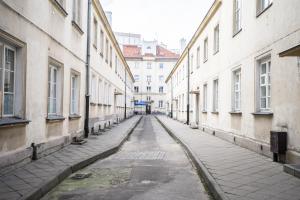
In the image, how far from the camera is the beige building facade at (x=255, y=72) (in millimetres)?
7648

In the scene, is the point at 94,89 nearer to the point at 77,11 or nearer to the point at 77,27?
the point at 77,11

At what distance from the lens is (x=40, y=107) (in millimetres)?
8445

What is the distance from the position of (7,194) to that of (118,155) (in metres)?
5.78

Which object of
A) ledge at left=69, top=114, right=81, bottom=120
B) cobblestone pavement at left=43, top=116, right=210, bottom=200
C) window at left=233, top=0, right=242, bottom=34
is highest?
window at left=233, top=0, right=242, bottom=34

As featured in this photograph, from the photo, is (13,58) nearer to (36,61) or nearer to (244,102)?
(36,61)

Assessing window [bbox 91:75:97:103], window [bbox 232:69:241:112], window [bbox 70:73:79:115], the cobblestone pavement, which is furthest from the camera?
window [bbox 91:75:97:103]

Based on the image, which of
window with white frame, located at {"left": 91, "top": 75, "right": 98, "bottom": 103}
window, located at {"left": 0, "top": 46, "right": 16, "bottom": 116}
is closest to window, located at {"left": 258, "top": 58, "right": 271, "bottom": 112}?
window, located at {"left": 0, "top": 46, "right": 16, "bottom": 116}

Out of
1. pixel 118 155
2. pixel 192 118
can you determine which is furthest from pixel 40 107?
pixel 192 118

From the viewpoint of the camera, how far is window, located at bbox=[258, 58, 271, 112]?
954 centimetres

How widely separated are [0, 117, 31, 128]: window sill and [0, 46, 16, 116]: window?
0.15m

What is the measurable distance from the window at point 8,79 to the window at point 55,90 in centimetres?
255

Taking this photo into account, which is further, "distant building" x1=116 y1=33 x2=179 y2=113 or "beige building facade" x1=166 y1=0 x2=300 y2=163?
"distant building" x1=116 y1=33 x2=179 y2=113

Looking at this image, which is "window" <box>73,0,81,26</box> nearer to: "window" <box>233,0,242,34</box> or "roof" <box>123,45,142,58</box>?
"window" <box>233,0,242,34</box>

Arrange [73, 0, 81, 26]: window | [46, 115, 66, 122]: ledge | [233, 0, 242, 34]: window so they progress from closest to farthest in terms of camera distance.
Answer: [46, 115, 66, 122]: ledge
[73, 0, 81, 26]: window
[233, 0, 242, 34]: window
